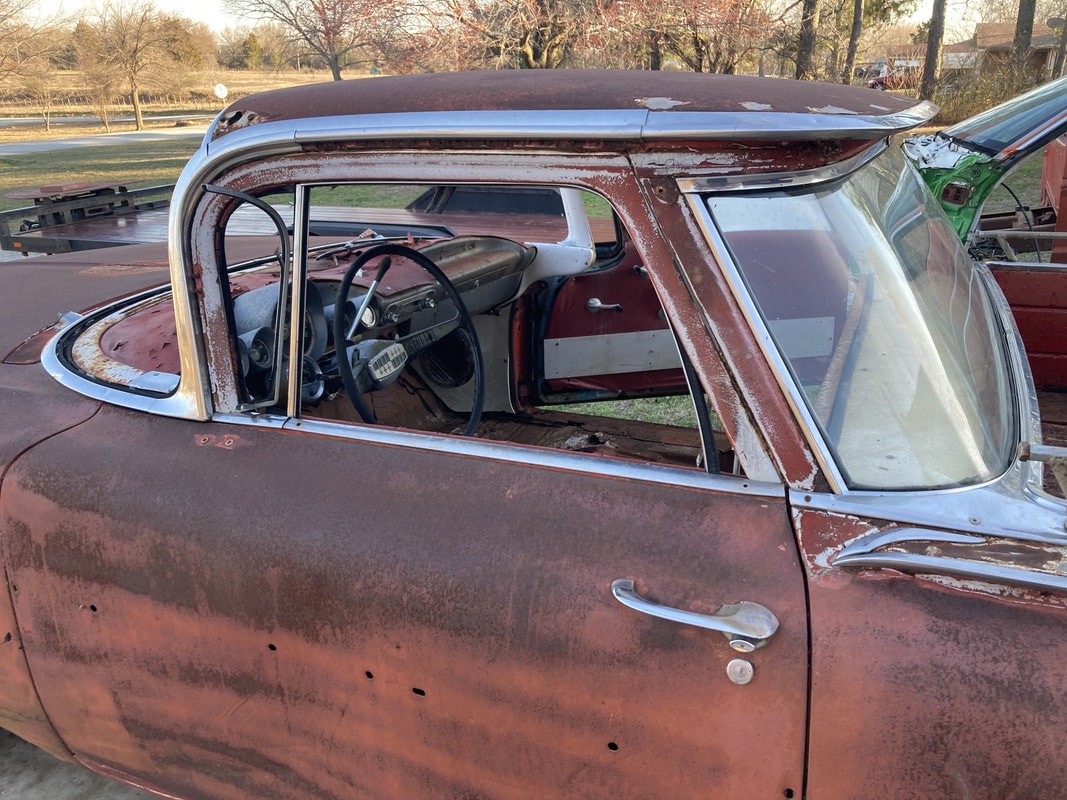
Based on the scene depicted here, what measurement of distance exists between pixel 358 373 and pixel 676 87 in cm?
107

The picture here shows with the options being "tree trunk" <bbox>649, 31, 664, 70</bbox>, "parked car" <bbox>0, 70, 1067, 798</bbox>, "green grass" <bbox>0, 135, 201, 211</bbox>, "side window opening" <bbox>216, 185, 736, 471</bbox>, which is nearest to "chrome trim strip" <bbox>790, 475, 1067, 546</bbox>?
"parked car" <bbox>0, 70, 1067, 798</bbox>

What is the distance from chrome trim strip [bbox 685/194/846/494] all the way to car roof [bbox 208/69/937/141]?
14cm

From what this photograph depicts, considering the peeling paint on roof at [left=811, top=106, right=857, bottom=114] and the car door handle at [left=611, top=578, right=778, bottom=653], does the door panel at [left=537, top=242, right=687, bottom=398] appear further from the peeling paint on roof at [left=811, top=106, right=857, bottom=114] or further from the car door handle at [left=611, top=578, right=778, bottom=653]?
the car door handle at [left=611, top=578, right=778, bottom=653]

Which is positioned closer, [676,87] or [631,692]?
[631,692]

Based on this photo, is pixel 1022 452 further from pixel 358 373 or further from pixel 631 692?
pixel 358 373

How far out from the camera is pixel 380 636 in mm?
1455

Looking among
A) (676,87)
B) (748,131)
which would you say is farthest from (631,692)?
(676,87)

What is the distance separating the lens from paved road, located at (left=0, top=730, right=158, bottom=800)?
7.80ft

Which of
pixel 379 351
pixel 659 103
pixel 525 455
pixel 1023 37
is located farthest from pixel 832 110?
pixel 1023 37

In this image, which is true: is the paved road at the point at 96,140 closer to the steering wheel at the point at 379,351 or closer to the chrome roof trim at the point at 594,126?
the steering wheel at the point at 379,351

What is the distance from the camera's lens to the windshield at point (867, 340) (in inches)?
53.1

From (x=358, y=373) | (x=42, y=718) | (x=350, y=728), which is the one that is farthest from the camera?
(x=358, y=373)

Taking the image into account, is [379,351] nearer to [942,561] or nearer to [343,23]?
[942,561]

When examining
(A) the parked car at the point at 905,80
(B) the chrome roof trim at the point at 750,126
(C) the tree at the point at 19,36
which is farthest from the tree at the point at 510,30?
(C) the tree at the point at 19,36
